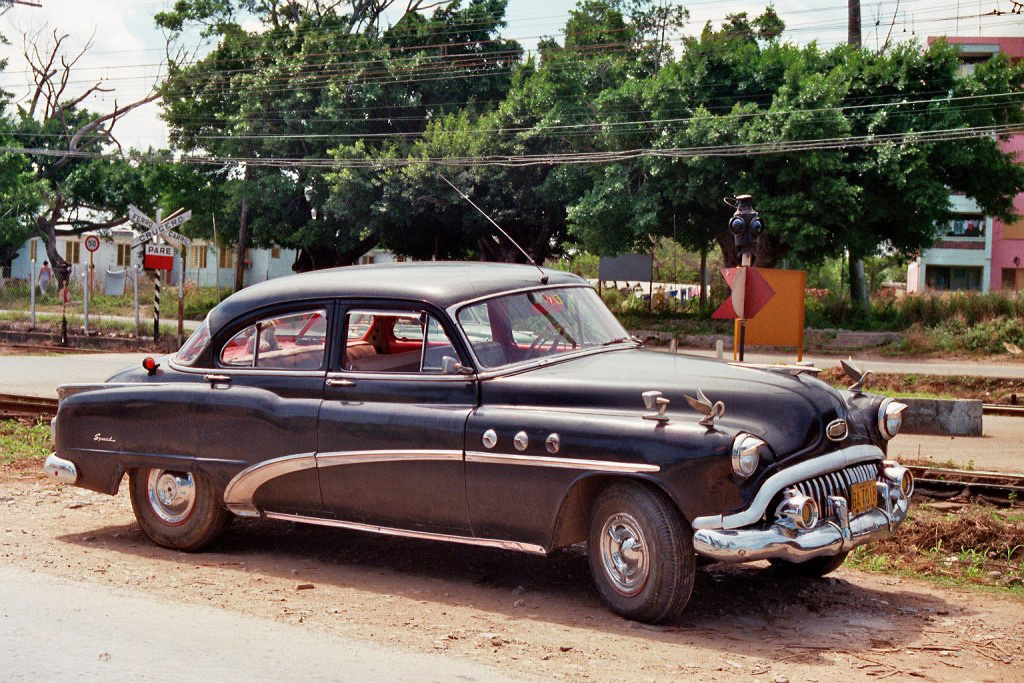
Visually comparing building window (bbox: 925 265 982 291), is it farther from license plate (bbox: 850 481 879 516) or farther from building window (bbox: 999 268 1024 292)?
license plate (bbox: 850 481 879 516)

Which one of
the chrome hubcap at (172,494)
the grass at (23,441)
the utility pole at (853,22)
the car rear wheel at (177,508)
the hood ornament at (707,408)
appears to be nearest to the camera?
the hood ornament at (707,408)

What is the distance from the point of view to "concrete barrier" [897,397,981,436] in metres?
14.1

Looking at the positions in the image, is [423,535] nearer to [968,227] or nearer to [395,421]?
[395,421]

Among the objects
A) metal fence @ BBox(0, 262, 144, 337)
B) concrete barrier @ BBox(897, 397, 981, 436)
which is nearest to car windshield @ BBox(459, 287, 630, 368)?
concrete barrier @ BBox(897, 397, 981, 436)

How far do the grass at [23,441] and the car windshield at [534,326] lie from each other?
20.6ft

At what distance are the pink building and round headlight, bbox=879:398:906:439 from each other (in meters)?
51.7

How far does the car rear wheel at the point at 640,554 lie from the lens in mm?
5375

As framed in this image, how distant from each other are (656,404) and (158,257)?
2324 centimetres

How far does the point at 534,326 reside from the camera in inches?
253

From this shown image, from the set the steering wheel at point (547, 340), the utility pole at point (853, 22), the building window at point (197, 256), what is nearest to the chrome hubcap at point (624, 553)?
the steering wheel at point (547, 340)

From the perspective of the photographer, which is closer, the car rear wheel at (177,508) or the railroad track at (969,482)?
the car rear wheel at (177,508)

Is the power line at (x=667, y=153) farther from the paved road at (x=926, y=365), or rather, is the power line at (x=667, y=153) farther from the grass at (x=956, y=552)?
the grass at (x=956, y=552)

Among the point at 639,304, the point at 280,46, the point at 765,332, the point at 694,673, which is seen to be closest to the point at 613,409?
the point at 694,673

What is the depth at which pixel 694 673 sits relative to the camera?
4750 millimetres
